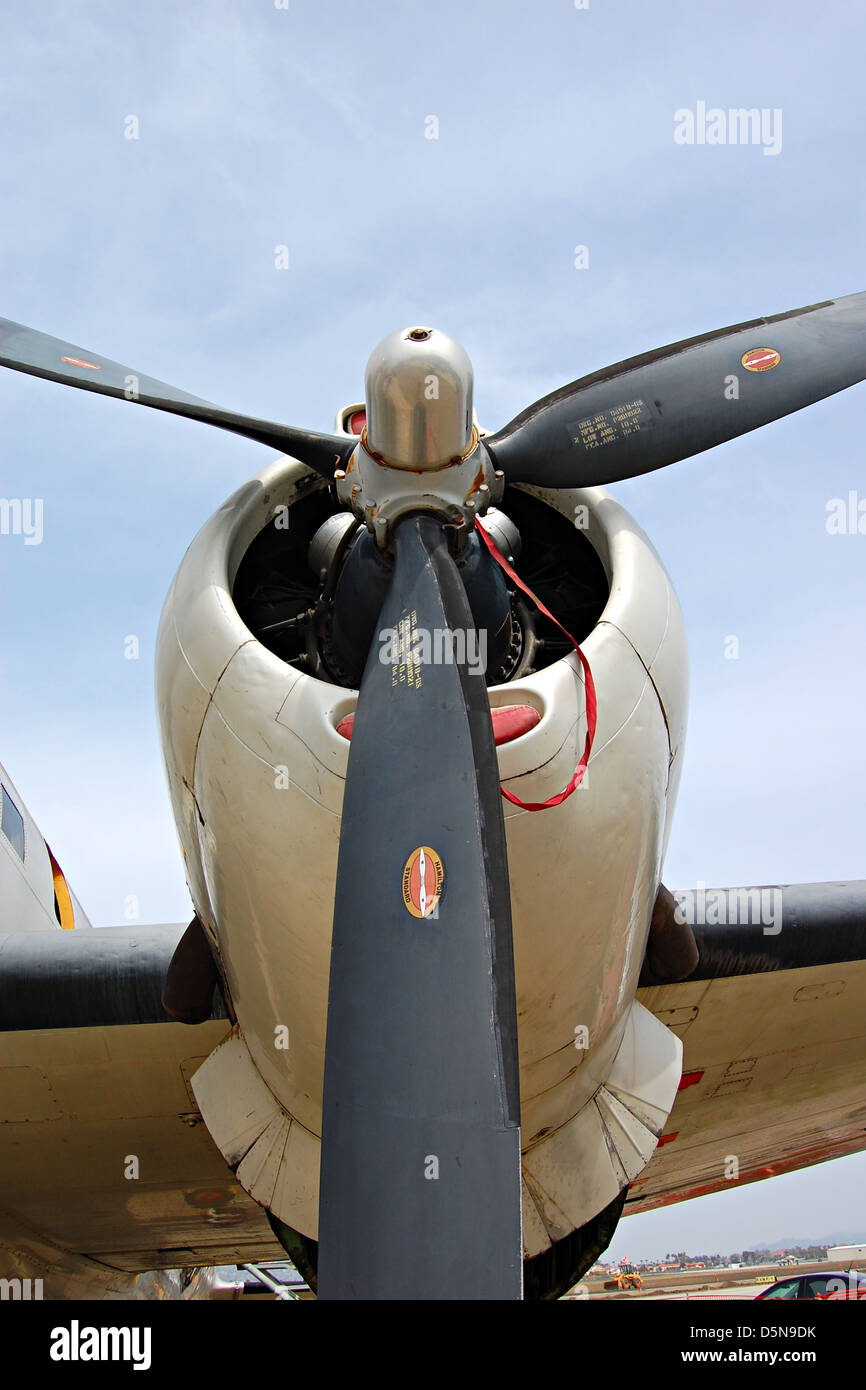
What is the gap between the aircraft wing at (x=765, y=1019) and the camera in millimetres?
5883

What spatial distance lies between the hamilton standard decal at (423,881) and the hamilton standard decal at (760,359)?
2.81 m

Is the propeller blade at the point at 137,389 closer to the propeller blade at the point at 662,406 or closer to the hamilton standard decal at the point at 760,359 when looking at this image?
the propeller blade at the point at 662,406

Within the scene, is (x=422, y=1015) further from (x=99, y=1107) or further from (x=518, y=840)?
(x=99, y=1107)

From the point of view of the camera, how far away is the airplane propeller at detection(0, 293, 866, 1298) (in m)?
3.18

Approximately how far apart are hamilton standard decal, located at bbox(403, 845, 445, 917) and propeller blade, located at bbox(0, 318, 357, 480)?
2012mm

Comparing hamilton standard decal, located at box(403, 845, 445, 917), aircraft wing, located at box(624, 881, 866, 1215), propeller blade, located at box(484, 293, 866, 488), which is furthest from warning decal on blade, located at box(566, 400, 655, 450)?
aircraft wing, located at box(624, 881, 866, 1215)

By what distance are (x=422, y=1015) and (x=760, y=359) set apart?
131 inches

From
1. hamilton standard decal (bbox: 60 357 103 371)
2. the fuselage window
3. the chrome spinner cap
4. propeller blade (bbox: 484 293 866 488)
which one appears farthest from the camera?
the fuselage window

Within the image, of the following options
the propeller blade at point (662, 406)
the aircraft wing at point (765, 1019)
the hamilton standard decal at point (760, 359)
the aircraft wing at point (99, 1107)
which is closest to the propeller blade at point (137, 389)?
the propeller blade at point (662, 406)

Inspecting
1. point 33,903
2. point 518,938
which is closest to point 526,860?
point 518,938

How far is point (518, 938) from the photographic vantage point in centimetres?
446

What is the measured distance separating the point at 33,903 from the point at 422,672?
5.88 m

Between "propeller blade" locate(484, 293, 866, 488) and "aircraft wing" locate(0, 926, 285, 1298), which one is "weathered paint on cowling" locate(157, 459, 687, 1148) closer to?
"propeller blade" locate(484, 293, 866, 488)
